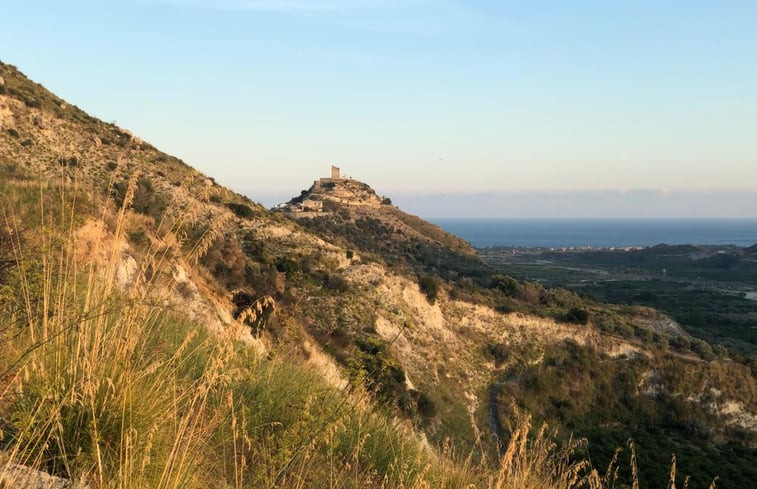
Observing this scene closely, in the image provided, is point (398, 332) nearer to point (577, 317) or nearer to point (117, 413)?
point (117, 413)

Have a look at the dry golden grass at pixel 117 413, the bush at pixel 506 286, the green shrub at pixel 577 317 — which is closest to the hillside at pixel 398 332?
the green shrub at pixel 577 317

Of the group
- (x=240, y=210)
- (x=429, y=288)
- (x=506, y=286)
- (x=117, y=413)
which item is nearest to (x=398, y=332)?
(x=117, y=413)

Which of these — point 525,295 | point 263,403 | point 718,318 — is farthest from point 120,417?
point 718,318

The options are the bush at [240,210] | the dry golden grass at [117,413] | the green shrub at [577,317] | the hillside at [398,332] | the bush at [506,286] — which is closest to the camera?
the dry golden grass at [117,413]

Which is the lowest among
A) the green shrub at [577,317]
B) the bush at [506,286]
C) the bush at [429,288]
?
A: the green shrub at [577,317]

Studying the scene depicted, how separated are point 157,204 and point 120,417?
56.8 feet

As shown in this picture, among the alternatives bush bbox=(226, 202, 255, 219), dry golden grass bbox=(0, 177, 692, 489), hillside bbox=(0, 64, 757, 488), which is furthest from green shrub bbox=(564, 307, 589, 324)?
dry golden grass bbox=(0, 177, 692, 489)

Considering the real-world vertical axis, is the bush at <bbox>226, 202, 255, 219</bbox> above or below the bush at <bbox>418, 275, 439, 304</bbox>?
above

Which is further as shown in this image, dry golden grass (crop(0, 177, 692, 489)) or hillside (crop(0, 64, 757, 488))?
hillside (crop(0, 64, 757, 488))

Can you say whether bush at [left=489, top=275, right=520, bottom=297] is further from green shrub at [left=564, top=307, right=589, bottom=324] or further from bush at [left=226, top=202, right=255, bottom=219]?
bush at [left=226, top=202, right=255, bottom=219]

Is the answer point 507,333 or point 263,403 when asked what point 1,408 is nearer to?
point 263,403

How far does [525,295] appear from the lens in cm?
4678

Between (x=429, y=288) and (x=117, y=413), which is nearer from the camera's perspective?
(x=117, y=413)

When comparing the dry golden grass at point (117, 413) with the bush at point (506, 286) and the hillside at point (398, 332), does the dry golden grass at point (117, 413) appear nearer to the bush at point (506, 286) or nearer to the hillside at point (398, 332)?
the hillside at point (398, 332)
